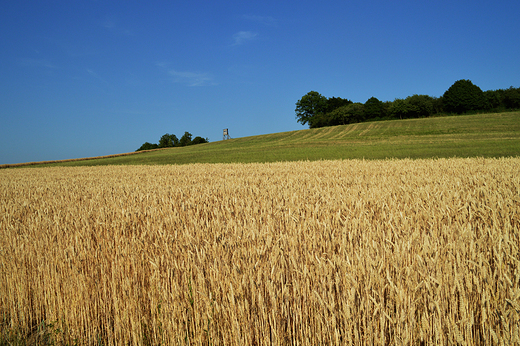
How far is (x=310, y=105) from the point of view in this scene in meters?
107

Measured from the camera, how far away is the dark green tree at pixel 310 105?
106250 mm

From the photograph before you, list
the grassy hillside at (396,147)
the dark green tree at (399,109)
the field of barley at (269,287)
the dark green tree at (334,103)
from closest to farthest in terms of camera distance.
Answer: the field of barley at (269,287)
the grassy hillside at (396,147)
the dark green tree at (399,109)
the dark green tree at (334,103)

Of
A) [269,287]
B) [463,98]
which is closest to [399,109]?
[463,98]

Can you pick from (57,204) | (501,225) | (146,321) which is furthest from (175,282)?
(57,204)

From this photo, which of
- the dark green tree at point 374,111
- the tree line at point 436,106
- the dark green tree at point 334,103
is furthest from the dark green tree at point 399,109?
the dark green tree at point 334,103

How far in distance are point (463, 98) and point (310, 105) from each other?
Answer: 157 ft

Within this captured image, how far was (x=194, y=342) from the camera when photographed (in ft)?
5.71

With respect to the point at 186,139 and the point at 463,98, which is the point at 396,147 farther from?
the point at 186,139

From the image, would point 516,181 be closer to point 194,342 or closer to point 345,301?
point 345,301

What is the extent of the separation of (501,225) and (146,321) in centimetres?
351

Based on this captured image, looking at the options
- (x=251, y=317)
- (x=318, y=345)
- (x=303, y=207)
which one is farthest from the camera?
(x=303, y=207)

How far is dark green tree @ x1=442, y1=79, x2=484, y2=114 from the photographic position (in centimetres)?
7481

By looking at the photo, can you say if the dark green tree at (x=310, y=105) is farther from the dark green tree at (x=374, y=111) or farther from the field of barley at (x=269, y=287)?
the field of barley at (x=269, y=287)

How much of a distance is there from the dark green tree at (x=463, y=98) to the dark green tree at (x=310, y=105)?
39586 mm
